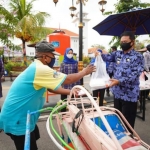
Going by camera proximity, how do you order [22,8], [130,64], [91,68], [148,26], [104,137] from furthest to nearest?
→ [22,8] → [148,26] → [130,64] → [91,68] → [104,137]

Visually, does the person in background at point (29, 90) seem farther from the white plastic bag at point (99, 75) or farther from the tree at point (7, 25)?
the tree at point (7, 25)

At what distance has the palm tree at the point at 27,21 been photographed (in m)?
11.8

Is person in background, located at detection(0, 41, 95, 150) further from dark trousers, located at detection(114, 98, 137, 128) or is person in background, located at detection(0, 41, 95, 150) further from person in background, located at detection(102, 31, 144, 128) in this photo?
dark trousers, located at detection(114, 98, 137, 128)

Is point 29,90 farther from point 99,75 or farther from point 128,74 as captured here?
point 99,75

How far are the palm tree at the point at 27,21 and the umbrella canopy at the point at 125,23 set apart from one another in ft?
29.8

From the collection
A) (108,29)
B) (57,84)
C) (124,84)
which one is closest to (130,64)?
(124,84)

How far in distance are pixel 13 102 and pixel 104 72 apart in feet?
6.27

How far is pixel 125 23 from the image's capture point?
3746 millimetres

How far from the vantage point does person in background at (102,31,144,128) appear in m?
2.31

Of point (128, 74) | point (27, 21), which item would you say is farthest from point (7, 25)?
point (128, 74)

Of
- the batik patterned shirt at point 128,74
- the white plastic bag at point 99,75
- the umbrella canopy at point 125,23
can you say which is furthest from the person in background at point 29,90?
the umbrella canopy at point 125,23

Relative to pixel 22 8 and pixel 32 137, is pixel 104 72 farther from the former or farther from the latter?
pixel 22 8

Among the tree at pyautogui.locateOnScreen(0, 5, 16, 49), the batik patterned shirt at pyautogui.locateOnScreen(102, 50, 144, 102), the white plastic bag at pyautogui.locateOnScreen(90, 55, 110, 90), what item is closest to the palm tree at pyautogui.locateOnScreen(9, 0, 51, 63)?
the tree at pyautogui.locateOnScreen(0, 5, 16, 49)

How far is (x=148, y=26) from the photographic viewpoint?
400 centimetres
